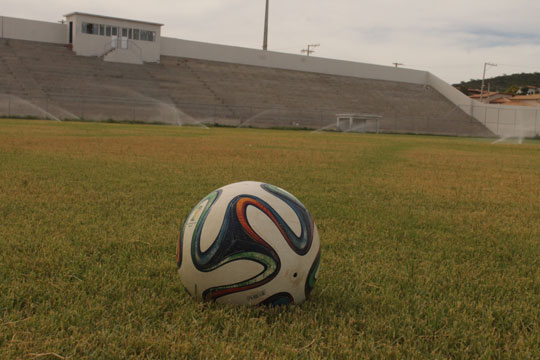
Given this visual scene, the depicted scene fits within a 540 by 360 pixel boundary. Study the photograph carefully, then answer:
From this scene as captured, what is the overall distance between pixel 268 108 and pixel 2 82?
17.3 metres

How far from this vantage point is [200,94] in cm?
3688

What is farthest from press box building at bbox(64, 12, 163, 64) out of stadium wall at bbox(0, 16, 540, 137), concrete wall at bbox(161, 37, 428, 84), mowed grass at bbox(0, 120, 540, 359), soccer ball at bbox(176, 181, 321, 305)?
soccer ball at bbox(176, 181, 321, 305)

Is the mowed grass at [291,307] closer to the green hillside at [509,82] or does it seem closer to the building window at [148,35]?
the building window at [148,35]

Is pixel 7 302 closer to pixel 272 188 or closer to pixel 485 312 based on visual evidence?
pixel 272 188

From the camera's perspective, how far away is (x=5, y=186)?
18.6 ft

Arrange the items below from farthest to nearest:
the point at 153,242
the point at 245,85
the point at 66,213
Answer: the point at 245,85, the point at 66,213, the point at 153,242

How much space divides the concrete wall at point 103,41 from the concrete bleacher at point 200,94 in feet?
3.33

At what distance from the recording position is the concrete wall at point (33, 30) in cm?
3556

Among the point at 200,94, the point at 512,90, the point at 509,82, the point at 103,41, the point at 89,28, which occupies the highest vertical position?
the point at 509,82

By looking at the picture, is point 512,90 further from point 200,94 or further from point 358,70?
point 200,94

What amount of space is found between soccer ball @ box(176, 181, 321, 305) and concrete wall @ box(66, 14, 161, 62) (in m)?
38.1

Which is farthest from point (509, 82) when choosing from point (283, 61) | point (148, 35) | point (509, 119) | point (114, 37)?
point (114, 37)

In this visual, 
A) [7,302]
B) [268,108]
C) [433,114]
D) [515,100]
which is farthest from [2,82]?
[515,100]

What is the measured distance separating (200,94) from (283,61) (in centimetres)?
1319
